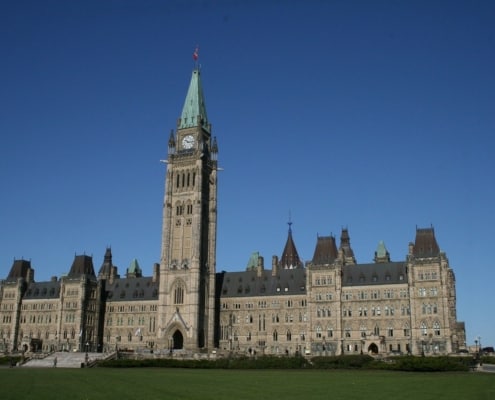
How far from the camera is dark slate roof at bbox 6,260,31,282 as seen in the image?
499 ft

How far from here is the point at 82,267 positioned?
14375 centimetres

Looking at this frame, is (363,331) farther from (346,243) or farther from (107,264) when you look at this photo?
(107,264)

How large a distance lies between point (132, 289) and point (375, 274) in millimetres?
56601

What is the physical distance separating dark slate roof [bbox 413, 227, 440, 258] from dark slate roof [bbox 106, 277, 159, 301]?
5749cm

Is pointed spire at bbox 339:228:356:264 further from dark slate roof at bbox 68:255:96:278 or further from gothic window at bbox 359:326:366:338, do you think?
dark slate roof at bbox 68:255:96:278

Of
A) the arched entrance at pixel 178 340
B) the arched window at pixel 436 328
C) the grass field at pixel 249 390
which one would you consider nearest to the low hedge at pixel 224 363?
the grass field at pixel 249 390

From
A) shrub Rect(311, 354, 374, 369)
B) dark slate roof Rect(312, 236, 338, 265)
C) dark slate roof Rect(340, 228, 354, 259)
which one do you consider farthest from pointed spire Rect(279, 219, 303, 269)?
shrub Rect(311, 354, 374, 369)

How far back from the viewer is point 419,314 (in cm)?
10894

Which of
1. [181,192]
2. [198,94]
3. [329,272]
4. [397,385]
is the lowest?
[397,385]

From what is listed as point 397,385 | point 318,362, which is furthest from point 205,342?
point 397,385

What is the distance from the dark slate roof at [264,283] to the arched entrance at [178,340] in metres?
13.2

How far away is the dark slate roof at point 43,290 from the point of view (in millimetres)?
146375

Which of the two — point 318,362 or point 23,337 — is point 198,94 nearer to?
point 23,337

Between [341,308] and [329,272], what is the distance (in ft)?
22.6
